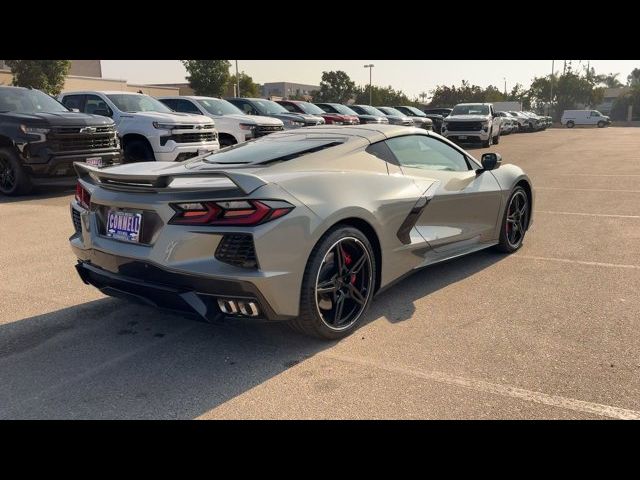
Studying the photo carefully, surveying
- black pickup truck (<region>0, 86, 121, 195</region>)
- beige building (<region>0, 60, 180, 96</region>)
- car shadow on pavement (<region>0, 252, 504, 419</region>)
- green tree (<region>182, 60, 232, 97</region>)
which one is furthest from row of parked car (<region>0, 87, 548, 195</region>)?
green tree (<region>182, 60, 232, 97</region>)

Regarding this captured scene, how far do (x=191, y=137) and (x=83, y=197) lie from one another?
Result: 7495mm

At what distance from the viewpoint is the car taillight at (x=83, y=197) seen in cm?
361

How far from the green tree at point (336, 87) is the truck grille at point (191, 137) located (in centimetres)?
7313

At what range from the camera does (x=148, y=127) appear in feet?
34.9

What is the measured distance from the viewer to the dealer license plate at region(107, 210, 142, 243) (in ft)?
10.5

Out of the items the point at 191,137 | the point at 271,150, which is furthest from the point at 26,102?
the point at 271,150

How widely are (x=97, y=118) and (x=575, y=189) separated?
9126mm

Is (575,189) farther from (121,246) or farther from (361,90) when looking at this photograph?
(361,90)

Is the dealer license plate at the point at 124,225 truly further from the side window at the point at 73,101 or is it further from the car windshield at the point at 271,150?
the side window at the point at 73,101

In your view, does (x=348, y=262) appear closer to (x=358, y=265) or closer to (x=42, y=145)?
(x=358, y=265)

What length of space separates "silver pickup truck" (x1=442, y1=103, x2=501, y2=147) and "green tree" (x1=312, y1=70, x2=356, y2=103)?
60.6 metres

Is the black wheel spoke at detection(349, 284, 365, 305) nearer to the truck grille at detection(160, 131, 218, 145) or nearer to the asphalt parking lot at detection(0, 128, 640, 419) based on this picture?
the asphalt parking lot at detection(0, 128, 640, 419)
